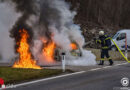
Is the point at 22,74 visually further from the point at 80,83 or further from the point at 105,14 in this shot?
the point at 105,14

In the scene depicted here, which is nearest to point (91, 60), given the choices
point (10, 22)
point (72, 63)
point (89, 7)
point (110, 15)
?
point (72, 63)

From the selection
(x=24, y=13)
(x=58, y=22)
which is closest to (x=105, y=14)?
(x=58, y=22)

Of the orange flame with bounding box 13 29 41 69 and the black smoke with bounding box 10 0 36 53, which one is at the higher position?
the black smoke with bounding box 10 0 36 53

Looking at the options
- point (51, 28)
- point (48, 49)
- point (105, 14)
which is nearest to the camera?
point (51, 28)

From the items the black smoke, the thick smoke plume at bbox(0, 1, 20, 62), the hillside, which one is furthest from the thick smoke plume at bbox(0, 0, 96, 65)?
the hillside

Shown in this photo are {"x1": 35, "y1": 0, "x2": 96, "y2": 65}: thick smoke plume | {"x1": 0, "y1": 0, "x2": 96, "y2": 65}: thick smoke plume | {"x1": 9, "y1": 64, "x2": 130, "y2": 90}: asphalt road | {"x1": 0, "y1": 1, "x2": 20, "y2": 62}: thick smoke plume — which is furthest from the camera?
{"x1": 35, "y1": 0, "x2": 96, "y2": 65}: thick smoke plume

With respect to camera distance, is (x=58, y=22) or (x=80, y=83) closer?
(x=80, y=83)

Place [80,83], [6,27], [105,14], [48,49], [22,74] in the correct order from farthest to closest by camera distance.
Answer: [105,14] < [6,27] < [48,49] < [22,74] < [80,83]

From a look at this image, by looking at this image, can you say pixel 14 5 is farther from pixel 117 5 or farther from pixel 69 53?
pixel 117 5

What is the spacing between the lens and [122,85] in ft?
27.8

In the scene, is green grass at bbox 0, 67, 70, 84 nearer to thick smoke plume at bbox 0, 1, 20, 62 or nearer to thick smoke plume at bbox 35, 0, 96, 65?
thick smoke plume at bbox 35, 0, 96, 65

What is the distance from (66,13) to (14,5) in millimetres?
3241

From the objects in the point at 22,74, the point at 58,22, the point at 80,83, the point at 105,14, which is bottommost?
the point at 80,83

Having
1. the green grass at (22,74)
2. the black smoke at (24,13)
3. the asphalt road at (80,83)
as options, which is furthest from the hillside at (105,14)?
the asphalt road at (80,83)
